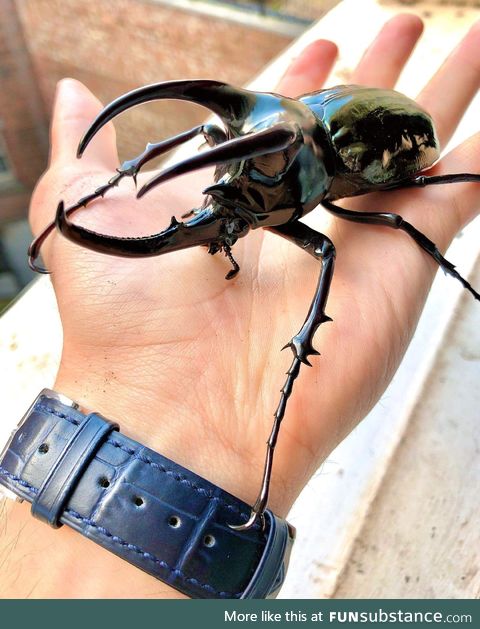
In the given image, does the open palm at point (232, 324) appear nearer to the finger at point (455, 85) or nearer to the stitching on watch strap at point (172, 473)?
the stitching on watch strap at point (172, 473)

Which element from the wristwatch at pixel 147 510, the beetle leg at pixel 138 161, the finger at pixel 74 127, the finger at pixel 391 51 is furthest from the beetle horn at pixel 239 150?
the finger at pixel 391 51

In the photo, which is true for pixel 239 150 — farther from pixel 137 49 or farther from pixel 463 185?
pixel 137 49

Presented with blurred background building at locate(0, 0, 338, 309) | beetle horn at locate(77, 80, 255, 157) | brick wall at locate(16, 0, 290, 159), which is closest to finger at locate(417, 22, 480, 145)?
beetle horn at locate(77, 80, 255, 157)

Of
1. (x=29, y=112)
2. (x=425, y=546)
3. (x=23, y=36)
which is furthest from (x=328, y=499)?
(x=23, y=36)

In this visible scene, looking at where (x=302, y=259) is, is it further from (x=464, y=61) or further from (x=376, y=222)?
(x=464, y=61)

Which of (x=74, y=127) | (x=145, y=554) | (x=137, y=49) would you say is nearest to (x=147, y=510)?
(x=145, y=554)

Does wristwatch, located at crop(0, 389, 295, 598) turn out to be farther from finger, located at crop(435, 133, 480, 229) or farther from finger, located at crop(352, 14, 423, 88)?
finger, located at crop(352, 14, 423, 88)
